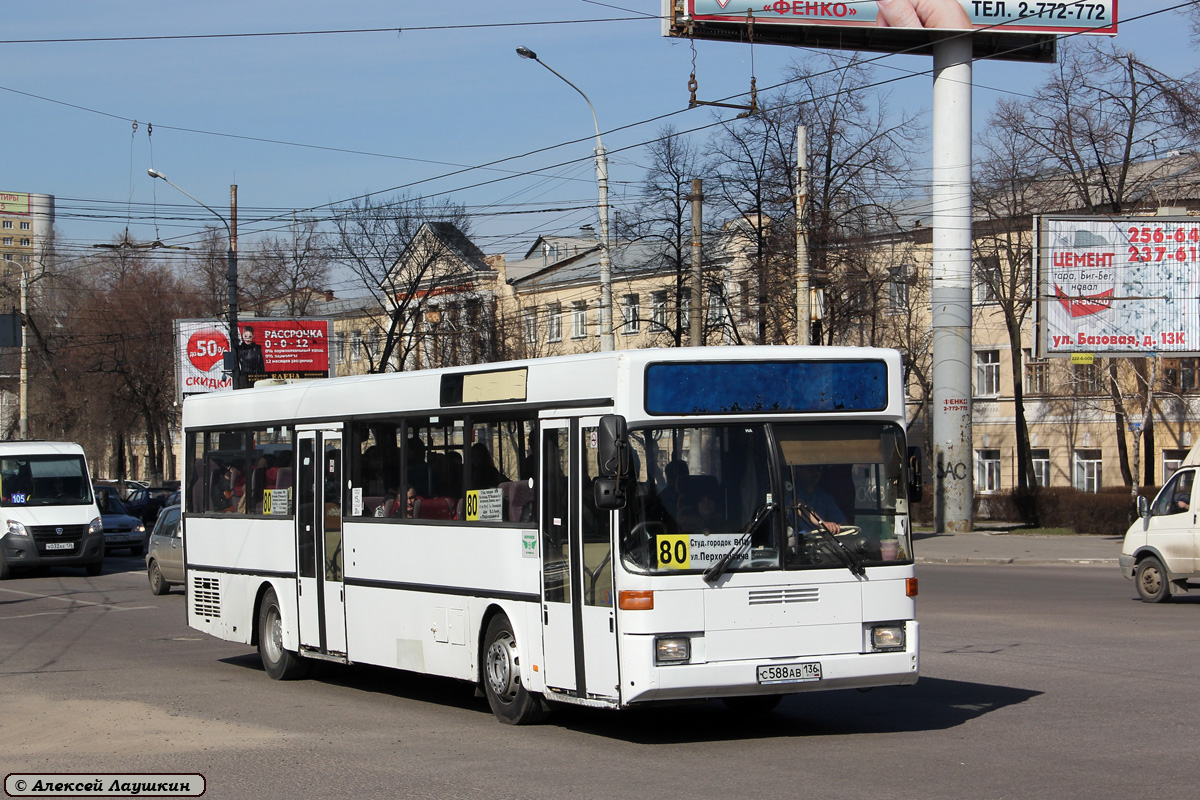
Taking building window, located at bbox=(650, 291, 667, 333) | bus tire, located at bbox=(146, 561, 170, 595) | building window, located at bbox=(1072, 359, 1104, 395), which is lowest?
bus tire, located at bbox=(146, 561, 170, 595)

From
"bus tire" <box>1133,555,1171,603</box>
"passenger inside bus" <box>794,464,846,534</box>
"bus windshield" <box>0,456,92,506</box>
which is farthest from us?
"bus windshield" <box>0,456,92,506</box>

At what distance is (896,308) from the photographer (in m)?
48.1

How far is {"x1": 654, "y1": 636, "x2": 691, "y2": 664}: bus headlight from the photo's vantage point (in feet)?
28.0

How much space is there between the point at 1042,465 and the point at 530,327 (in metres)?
24.3

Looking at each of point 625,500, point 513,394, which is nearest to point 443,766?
point 625,500

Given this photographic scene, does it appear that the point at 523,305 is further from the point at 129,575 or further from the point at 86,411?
the point at 129,575

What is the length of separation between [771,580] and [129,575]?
23430 mm

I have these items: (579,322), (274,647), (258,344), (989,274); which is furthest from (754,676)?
(579,322)

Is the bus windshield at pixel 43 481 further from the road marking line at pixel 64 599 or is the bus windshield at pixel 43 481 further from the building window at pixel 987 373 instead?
the building window at pixel 987 373

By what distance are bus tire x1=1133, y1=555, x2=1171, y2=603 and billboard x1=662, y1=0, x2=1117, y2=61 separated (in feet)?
70.9

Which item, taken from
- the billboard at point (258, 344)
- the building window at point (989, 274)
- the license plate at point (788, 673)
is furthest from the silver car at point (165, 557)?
the building window at point (989, 274)

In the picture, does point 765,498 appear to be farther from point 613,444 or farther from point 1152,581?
point 1152,581

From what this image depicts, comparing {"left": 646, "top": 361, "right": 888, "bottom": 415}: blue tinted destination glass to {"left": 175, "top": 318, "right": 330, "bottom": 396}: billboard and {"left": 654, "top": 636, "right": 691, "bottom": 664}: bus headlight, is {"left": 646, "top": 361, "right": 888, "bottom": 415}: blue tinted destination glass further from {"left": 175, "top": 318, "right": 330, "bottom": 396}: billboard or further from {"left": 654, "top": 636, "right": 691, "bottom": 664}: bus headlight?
{"left": 175, "top": 318, "right": 330, "bottom": 396}: billboard

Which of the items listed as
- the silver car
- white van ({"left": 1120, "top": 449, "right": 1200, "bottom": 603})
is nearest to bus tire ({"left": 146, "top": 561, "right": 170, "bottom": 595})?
the silver car
